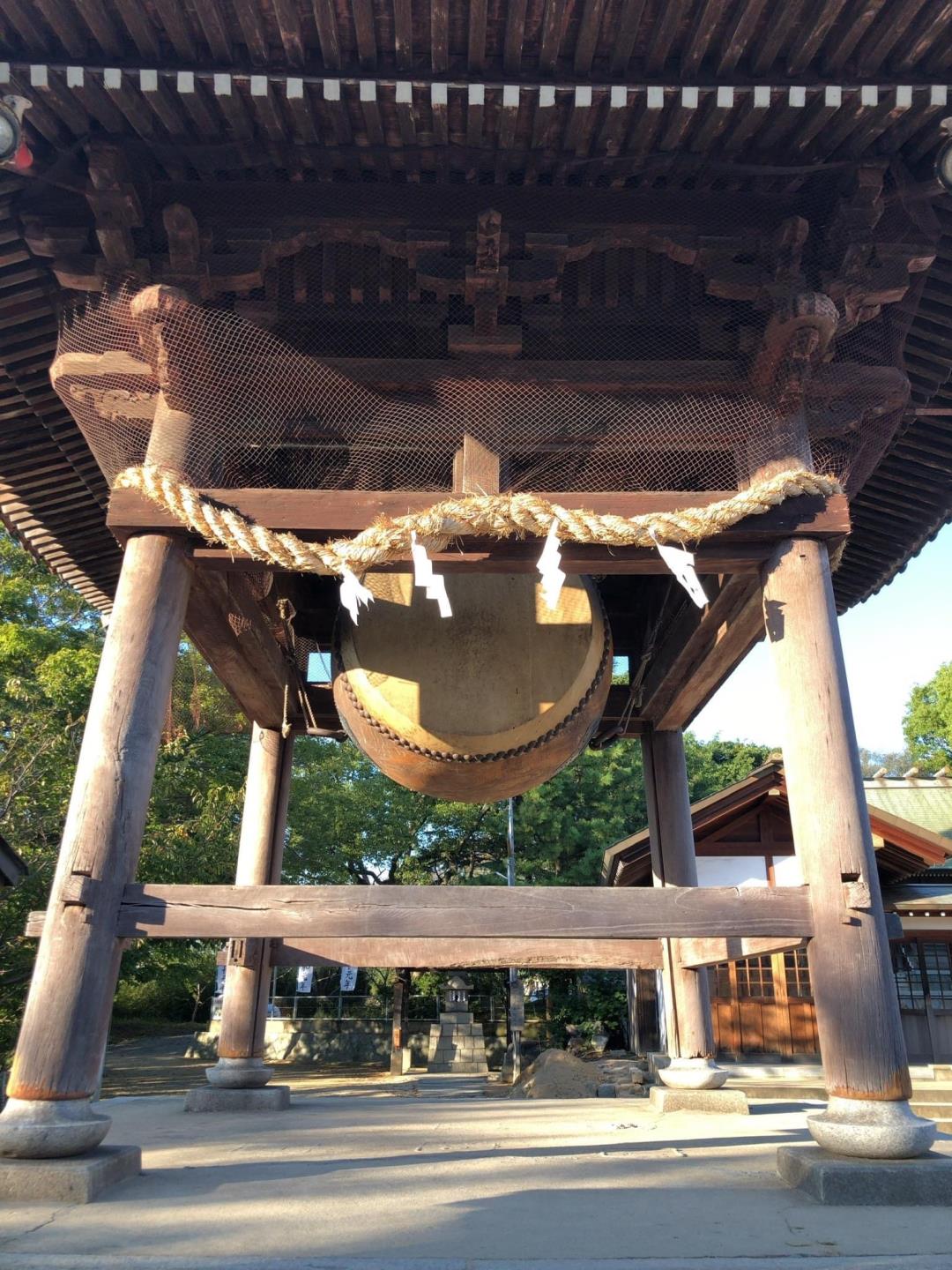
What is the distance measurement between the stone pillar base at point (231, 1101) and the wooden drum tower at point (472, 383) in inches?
55.5

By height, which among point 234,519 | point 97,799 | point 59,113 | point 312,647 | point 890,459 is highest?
point 59,113

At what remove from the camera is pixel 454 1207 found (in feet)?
9.14

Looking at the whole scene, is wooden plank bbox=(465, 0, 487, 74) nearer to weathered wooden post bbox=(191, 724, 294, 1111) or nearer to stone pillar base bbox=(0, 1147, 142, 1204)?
stone pillar base bbox=(0, 1147, 142, 1204)

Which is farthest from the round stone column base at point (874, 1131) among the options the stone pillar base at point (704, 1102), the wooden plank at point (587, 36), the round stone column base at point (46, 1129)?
the wooden plank at point (587, 36)

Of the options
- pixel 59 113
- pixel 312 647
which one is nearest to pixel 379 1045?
pixel 312 647

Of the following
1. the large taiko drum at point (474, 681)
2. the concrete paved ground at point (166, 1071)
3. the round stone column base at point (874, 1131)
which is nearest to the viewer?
the round stone column base at point (874, 1131)

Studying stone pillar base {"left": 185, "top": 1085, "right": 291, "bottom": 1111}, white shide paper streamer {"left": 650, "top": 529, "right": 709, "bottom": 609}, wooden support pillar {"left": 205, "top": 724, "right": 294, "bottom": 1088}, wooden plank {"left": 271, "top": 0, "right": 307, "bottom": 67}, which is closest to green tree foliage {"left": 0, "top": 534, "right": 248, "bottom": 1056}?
wooden support pillar {"left": 205, "top": 724, "right": 294, "bottom": 1088}

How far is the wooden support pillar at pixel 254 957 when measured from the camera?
18.6 ft

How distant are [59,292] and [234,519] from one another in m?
1.57

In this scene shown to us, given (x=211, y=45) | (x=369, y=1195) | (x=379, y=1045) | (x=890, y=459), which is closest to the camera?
(x=369, y=1195)

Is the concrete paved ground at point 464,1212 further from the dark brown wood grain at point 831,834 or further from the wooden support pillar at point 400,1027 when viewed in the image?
the wooden support pillar at point 400,1027

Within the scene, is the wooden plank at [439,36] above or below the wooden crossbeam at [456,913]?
above

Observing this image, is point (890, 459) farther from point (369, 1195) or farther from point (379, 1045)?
point (379, 1045)

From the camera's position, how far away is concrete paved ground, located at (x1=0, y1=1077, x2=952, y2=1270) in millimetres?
2213
